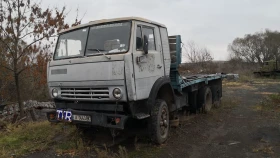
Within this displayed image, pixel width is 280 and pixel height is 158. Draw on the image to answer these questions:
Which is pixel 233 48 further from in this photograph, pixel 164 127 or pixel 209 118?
pixel 164 127

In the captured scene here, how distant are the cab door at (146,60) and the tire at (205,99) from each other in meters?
3.39

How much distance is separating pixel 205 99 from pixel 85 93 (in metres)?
4.93

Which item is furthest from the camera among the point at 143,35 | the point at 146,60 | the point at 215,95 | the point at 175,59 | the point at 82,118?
the point at 215,95

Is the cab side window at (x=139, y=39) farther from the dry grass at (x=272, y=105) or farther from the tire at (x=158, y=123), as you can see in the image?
the dry grass at (x=272, y=105)

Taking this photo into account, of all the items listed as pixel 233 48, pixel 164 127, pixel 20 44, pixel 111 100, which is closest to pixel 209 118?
pixel 164 127

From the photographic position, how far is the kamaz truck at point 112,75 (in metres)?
4.42

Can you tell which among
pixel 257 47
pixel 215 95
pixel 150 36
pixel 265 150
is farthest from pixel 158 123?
pixel 257 47

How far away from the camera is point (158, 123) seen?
Answer: 5090mm

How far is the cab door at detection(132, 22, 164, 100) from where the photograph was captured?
15.1ft

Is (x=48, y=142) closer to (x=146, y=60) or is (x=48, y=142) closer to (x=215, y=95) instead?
(x=146, y=60)

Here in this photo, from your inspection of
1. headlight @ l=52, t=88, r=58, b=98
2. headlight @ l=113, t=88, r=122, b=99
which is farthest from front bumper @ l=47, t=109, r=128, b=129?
headlight @ l=52, t=88, r=58, b=98

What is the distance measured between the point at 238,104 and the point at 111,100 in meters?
7.75

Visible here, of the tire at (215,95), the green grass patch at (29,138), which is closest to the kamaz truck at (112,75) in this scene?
the green grass patch at (29,138)

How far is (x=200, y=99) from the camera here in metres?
8.48
